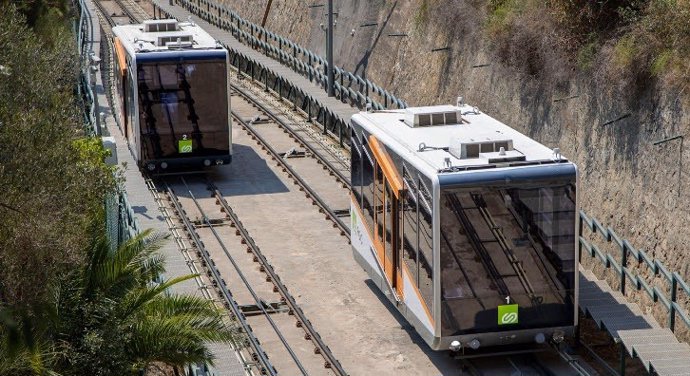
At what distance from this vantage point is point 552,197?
16.7 meters

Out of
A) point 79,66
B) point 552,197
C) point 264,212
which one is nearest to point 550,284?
point 552,197

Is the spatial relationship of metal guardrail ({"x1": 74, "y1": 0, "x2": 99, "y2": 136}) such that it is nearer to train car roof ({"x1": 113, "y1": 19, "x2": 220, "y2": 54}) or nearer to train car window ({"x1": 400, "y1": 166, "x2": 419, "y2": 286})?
train car roof ({"x1": 113, "y1": 19, "x2": 220, "y2": 54})

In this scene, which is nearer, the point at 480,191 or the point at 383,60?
the point at 480,191

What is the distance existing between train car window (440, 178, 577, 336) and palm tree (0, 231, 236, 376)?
3.03 metres

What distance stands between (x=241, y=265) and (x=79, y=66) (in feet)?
51.7

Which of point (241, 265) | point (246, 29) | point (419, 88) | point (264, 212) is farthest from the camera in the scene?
point (246, 29)

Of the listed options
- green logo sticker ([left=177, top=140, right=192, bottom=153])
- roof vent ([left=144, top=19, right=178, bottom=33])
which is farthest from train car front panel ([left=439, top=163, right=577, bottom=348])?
roof vent ([left=144, top=19, right=178, bottom=33])

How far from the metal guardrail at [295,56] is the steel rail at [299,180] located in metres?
3.00

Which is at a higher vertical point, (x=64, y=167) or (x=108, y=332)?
(x=64, y=167)

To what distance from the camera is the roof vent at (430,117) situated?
19.4 m

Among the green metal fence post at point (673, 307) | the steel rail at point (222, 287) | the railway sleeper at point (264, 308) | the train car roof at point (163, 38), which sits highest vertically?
the train car roof at point (163, 38)

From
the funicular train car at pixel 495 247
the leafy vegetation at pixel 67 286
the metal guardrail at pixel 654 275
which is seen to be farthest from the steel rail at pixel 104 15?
the funicular train car at pixel 495 247

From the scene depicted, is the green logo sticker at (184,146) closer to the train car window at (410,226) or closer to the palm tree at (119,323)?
the train car window at (410,226)

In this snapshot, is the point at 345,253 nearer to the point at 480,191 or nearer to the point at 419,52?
the point at 480,191
